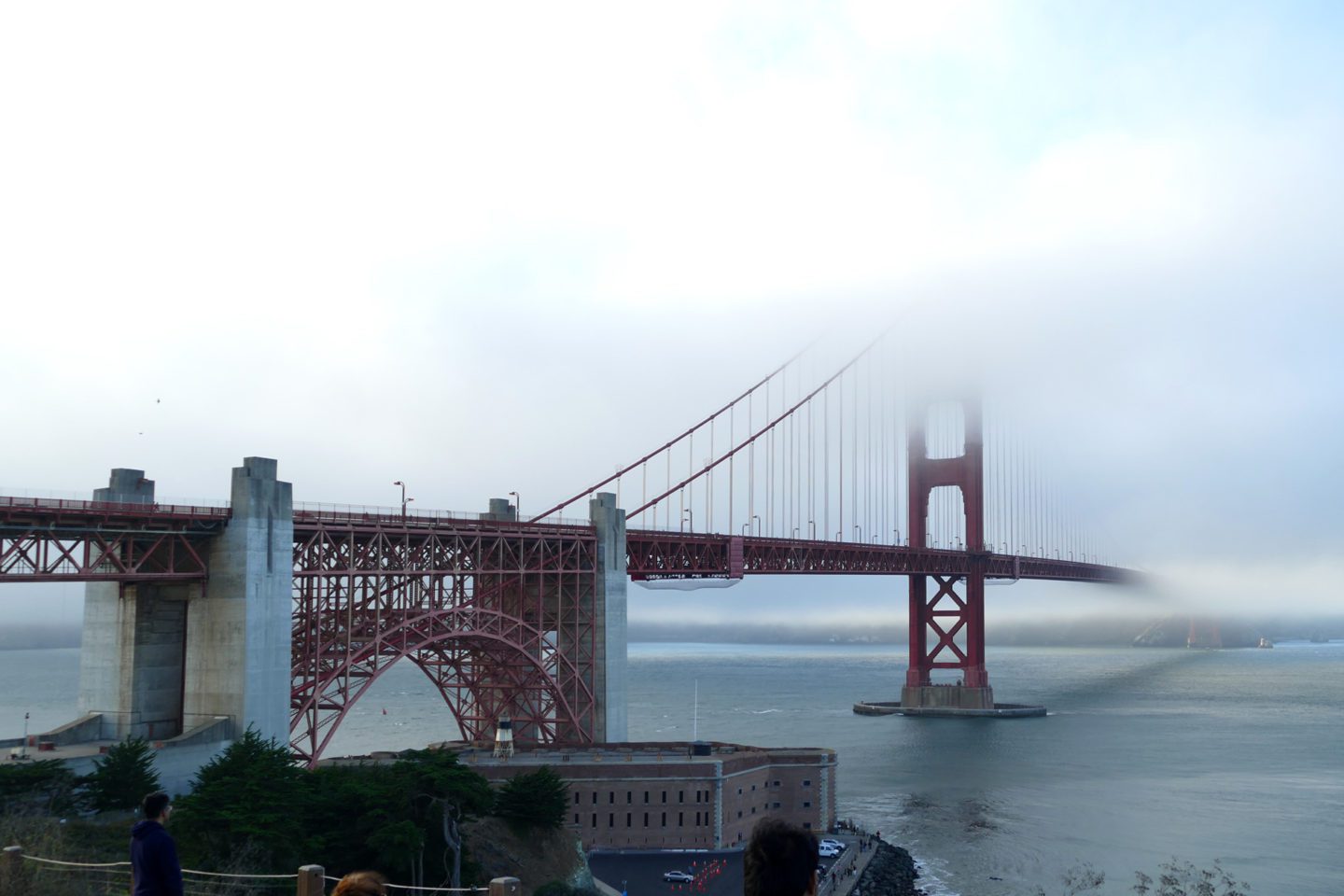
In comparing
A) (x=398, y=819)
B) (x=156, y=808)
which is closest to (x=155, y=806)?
(x=156, y=808)

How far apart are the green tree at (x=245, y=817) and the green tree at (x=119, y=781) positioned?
4.54 ft

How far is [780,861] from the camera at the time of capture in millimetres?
4746

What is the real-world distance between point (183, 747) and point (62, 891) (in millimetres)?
18419

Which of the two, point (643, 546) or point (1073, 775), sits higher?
point (643, 546)

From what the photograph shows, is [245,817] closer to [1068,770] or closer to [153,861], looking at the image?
[153,861]

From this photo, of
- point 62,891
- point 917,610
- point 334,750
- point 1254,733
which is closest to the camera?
point 62,891

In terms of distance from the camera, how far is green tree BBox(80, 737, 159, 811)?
2972 cm

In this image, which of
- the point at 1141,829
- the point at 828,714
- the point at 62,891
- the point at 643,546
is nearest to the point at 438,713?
the point at 828,714

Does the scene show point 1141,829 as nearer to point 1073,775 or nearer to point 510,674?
point 1073,775

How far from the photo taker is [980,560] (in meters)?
101

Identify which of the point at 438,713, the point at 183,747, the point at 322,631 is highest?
the point at 322,631

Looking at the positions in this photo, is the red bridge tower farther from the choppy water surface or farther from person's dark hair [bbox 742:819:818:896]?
person's dark hair [bbox 742:819:818:896]

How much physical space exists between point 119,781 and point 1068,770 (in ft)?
173

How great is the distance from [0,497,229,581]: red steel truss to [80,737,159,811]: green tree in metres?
5.15
